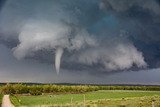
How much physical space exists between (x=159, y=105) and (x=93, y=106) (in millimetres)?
10714

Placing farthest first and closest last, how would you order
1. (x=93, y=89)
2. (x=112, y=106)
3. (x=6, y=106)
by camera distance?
(x=93, y=89), (x=6, y=106), (x=112, y=106)

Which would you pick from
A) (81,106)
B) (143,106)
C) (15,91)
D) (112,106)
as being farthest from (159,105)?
(15,91)

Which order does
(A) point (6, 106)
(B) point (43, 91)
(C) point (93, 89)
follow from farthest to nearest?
(C) point (93, 89) → (B) point (43, 91) → (A) point (6, 106)

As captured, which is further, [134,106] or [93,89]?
[93,89]

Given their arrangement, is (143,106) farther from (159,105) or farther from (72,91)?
(72,91)

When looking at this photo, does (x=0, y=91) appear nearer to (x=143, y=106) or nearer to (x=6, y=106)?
(x=6, y=106)

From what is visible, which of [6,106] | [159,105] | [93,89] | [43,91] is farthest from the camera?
[93,89]

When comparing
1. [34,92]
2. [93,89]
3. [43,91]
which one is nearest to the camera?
[34,92]

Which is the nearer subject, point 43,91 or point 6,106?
point 6,106

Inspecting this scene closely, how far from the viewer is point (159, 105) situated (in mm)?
54312

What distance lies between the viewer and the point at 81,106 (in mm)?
55406

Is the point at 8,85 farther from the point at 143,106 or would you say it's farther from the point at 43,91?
the point at 143,106

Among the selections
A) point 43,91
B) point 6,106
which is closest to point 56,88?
point 43,91

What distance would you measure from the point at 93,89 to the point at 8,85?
45243 millimetres
